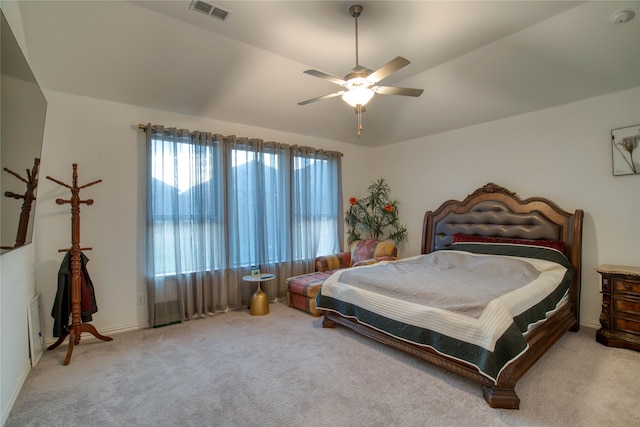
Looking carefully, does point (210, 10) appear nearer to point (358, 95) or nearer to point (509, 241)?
point (358, 95)

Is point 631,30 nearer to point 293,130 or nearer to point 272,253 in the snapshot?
point 293,130

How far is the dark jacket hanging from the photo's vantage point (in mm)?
2816

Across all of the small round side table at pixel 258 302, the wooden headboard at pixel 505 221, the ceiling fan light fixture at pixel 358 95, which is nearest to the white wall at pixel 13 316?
the small round side table at pixel 258 302

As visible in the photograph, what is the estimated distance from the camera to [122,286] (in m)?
3.41

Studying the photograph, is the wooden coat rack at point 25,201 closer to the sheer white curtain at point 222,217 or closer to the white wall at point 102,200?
the white wall at point 102,200

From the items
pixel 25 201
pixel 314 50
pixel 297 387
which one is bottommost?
pixel 297 387

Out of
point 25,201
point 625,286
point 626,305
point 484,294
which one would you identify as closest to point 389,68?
point 484,294

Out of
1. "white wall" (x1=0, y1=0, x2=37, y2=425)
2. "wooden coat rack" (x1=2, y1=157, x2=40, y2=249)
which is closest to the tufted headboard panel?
"wooden coat rack" (x1=2, y1=157, x2=40, y2=249)

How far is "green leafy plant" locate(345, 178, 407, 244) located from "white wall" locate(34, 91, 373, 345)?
347cm

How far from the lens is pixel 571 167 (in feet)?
11.8

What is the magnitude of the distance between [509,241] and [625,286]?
3.77 ft

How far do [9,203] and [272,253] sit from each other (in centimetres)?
310

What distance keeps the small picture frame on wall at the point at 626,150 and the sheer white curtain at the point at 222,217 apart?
12.5 feet

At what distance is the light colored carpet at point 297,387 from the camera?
6.30ft
